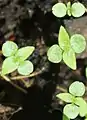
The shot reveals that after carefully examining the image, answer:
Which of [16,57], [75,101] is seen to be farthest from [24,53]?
[75,101]

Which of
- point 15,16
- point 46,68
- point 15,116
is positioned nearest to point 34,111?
point 15,116

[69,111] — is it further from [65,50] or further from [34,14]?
[34,14]

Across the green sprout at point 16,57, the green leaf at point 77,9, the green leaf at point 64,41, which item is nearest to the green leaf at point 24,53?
the green sprout at point 16,57

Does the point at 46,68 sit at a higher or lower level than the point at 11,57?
lower

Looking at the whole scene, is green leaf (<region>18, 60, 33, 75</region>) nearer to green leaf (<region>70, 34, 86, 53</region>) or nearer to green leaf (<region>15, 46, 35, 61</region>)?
green leaf (<region>15, 46, 35, 61</region>)

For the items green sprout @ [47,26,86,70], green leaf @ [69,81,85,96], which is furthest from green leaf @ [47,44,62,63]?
green leaf @ [69,81,85,96]

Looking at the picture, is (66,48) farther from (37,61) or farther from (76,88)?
(37,61)
